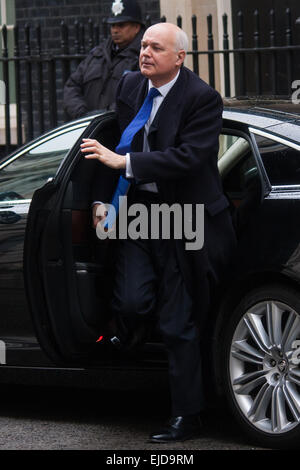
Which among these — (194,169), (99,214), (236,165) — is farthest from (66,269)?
(236,165)

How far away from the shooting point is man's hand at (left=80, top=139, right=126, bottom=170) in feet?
19.6

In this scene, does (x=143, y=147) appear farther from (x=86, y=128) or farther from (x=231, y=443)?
(x=231, y=443)

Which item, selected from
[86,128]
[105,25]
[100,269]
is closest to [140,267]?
[100,269]

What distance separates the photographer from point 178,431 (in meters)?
6.12

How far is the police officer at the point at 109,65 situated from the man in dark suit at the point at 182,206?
3.35 meters

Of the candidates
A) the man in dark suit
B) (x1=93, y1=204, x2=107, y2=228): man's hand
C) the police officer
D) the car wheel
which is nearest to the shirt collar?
the man in dark suit

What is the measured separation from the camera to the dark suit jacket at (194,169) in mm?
5977

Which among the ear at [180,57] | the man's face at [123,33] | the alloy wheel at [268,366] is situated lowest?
the alloy wheel at [268,366]

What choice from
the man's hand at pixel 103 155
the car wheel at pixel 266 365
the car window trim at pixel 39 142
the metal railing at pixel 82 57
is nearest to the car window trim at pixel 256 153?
the car wheel at pixel 266 365

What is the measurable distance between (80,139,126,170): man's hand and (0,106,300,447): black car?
35cm

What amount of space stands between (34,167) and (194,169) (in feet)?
3.90

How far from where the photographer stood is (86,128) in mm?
6445

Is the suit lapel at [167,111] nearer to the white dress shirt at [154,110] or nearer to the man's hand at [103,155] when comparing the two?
the white dress shirt at [154,110]

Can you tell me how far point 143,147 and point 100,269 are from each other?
589 millimetres
